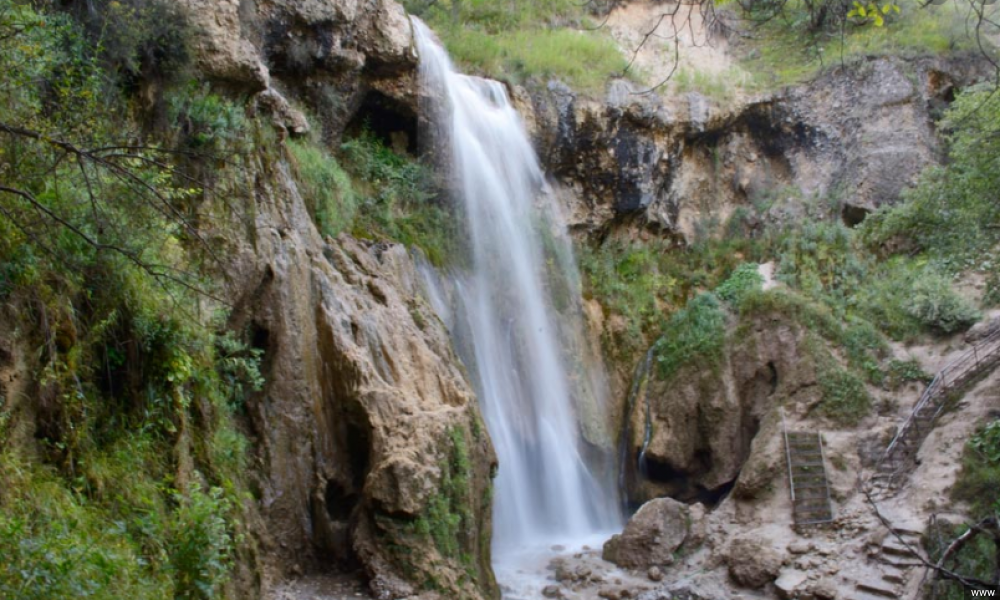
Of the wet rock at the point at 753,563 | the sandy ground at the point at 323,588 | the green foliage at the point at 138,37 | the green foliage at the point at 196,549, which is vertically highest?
the green foliage at the point at 138,37

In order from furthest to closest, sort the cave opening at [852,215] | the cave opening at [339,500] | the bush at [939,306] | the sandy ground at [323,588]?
the cave opening at [852,215] → the bush at [939,306] → the cave opening at [339,500] → the sandy ground at [323,588]

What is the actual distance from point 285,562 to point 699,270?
13.8 metres

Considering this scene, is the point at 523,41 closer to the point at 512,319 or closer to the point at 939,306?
the point at 512,319

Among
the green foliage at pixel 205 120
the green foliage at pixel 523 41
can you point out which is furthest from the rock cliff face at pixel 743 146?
the green foliage at pixel 205 120

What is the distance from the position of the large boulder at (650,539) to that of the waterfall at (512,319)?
160 cm

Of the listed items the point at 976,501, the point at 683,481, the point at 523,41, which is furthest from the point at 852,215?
the point at 976,501

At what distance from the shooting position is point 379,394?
32.4 feet

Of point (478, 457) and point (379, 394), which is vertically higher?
point (379, 394)

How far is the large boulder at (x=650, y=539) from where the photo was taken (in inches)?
492

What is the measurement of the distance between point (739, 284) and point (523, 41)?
334 inches

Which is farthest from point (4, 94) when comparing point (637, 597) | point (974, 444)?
point (974, 444)

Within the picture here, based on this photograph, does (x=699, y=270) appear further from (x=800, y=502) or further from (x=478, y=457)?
(x=478, y=457)

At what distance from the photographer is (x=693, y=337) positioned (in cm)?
1716

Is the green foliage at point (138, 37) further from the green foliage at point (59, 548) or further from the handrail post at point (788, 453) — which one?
the handrail post at point (788, 453)
